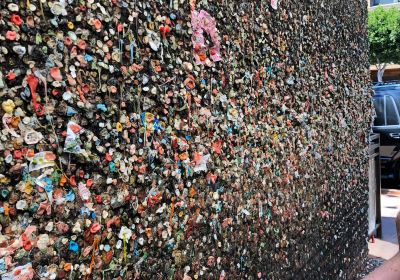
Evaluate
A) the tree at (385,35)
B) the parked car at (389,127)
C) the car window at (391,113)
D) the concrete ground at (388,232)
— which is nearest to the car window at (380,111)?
the parked car at (389,127)

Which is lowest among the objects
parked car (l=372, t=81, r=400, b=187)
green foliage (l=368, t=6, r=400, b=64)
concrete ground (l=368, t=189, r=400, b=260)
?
concrete ground (l=368, t=189, r=400, b=260)

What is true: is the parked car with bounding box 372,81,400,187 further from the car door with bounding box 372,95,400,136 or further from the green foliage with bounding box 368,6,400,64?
the green foliage with bounding box 368,6,400,64

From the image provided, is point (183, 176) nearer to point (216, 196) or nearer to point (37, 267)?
point (216, 196)

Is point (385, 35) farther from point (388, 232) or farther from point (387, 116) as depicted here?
point (388, 232)

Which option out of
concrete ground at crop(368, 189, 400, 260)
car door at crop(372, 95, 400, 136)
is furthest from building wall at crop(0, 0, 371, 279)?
car door at crop(372, 95, 400, 136)

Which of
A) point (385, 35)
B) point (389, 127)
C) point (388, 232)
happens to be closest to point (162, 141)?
point (388, 232)

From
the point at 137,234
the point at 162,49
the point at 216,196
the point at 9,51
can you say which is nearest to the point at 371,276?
the point at 216,196
